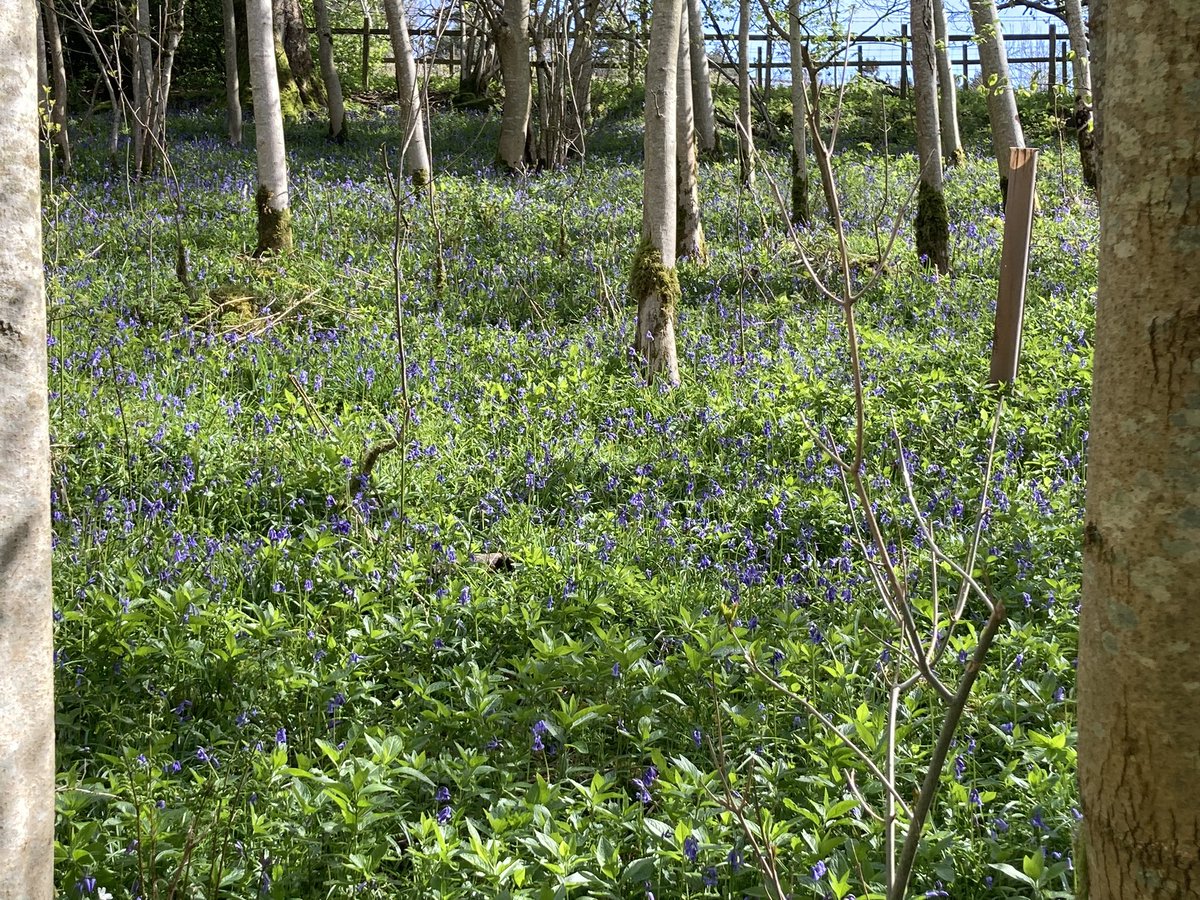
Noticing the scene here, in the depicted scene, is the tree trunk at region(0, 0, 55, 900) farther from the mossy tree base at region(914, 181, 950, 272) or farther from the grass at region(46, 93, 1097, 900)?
the mossy tree base at region(914, 181, 950, 272)

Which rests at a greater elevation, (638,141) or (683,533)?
→ (638,141)

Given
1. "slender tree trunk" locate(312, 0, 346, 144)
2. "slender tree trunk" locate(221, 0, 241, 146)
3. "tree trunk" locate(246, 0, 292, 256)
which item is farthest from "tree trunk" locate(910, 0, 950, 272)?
"slender tree trunk" locate(312, 0, 346, 144)

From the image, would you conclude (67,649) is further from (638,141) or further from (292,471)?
(638,141)

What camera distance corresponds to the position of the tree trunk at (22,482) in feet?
6.27

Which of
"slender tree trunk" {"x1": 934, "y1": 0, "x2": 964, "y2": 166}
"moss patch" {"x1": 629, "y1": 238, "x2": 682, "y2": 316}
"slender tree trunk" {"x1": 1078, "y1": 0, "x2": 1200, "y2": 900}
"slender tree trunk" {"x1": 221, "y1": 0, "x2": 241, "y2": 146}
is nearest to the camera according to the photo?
"slender tree trunk" {"x1": 1078, "y1": 0, "x2": 1200, "y2": 900}

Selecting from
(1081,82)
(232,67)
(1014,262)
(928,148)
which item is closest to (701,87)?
(1081,82)

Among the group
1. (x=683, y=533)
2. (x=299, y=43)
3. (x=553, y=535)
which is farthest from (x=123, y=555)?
(x=299, y=43)

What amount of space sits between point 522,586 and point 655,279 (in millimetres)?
3538

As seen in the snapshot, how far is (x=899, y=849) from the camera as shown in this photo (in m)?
2.85

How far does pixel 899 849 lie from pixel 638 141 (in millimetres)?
19694

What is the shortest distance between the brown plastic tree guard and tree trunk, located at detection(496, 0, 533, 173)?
1018cm

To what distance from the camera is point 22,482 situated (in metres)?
1.95

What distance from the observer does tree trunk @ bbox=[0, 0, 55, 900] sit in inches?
75.3

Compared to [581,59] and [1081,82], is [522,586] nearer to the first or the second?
[1081,82]
